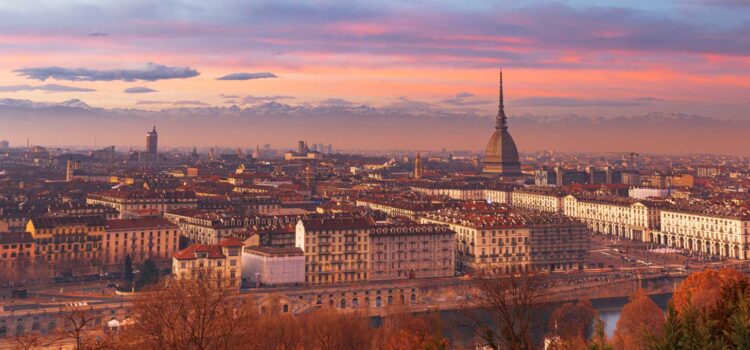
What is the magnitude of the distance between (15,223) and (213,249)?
23.3 m

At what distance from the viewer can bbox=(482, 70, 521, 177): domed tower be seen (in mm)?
142875

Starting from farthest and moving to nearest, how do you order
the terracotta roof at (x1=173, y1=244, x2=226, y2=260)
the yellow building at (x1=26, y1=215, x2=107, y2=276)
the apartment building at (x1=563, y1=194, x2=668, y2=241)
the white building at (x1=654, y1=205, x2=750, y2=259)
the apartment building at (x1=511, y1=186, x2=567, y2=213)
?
1. the apartment building at (x1=511, y1=186, x2=567, y2=213)
2. the apartment building at (x1=563, y1=194, x2=668, y2=241)
3. the white building at (x1=654, y1=205, x2=750, y2=259)
4. the yellow building at (x1=26, y1=215, x2=107, y2=276)
5. the terracotta roof at (x1=173, y1=244, x2=226, y2=260)

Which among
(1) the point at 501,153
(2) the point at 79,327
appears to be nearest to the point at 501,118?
(1) the point at 501,153

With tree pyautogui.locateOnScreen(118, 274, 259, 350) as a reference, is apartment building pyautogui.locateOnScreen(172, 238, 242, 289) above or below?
below

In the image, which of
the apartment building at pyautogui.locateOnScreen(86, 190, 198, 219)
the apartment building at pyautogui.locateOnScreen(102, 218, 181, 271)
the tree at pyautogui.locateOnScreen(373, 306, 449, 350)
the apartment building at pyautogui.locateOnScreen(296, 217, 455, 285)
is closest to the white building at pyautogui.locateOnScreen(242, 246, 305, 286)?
the apartment building at pyautogui.locateOnScreen(296, 217, 455, 285)

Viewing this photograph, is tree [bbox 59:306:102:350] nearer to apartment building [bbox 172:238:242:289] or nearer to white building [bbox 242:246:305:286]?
apartment building [bbox 172:238:242:289]

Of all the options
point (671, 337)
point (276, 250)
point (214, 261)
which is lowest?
point (214, 261)

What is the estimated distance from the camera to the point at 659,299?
5184cm

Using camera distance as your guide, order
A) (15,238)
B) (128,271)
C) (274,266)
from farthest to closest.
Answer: (15,238) < (128,271) < (274,266)

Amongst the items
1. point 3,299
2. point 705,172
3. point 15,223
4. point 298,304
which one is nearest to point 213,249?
point 298,304

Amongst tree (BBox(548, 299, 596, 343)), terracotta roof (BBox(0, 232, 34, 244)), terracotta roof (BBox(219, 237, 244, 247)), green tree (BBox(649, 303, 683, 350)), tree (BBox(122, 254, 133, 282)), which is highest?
green tree (BBox(649, 303, 683, 350))

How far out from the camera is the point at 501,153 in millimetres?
143375

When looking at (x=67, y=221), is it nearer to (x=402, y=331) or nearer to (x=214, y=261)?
(x=214, y=261)

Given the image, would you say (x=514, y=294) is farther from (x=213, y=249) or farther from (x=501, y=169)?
(x=501, y=169)
